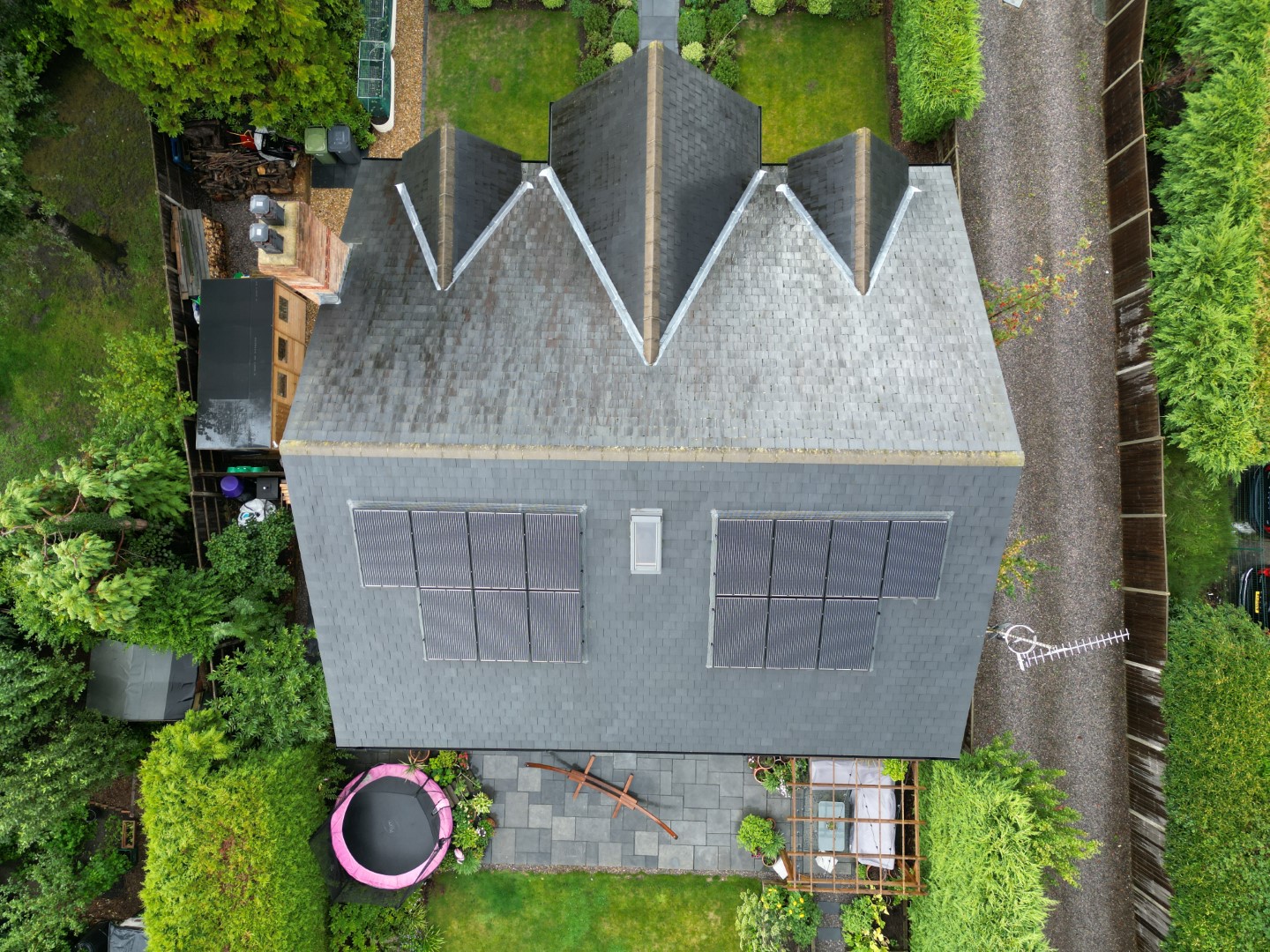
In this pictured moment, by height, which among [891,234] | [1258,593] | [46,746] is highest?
[891,234]

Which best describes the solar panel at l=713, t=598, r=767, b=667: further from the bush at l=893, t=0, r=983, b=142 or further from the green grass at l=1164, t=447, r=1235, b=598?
the bush at l=893, t=0, r=983, b=142

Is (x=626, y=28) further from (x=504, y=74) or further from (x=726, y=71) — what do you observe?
(x=504, y=74)

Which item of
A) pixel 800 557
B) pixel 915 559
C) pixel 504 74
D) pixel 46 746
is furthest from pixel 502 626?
pixel 504 74

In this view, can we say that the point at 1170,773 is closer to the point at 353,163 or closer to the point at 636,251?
the point at 636,251

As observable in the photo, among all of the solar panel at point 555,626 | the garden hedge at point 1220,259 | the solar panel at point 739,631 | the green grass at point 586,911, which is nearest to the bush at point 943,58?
the garden hedge at point 1220,259

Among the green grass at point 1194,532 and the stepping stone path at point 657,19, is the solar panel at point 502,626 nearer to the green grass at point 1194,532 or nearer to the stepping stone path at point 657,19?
the stepping stone path at point 657,19

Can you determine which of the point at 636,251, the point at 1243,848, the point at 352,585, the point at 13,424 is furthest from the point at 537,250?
the point at 1243,848

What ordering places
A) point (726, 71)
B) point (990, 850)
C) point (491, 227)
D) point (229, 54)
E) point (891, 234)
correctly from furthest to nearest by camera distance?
point (726, 71) → point (229, 54) → point (990, 850) → point (491, 227) → point (891, 234)

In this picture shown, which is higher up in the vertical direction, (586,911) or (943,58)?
(943,58)
